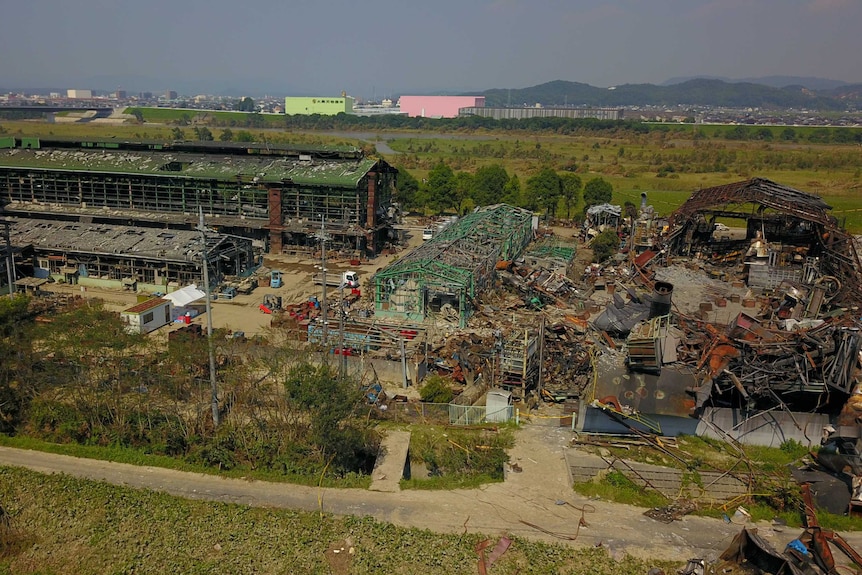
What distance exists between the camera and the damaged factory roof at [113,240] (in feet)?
103

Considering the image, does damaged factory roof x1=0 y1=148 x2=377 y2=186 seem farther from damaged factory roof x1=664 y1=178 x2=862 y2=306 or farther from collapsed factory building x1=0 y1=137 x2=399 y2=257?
damaged factory roof x1=664 y1=178 x2=862 y2=306

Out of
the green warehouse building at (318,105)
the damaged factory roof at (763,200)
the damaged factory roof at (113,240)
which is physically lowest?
the damaged factory roof at (113,240)

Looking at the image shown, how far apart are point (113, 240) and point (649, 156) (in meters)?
71.2

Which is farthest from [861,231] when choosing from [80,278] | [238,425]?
[80,278]

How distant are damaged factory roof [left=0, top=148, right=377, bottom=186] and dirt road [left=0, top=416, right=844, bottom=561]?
2355cm

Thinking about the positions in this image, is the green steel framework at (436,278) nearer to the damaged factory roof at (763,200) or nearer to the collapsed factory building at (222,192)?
the collapsed factory building at (222,192)

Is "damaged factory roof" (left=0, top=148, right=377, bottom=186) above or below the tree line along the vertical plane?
above

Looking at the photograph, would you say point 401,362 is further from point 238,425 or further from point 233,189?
point 233,189

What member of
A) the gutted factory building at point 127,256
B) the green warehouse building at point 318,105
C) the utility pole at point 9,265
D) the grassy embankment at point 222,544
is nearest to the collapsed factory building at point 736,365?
the grassy embankment at point 222,544

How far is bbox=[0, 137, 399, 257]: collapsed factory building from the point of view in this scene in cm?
3816

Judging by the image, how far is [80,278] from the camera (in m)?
32.4

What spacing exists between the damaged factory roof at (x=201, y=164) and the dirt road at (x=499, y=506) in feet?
77.3

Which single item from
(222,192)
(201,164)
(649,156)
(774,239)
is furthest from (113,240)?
(649,156)

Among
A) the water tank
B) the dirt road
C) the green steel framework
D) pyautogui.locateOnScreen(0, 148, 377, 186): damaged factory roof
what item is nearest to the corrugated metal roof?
the green steel framework
